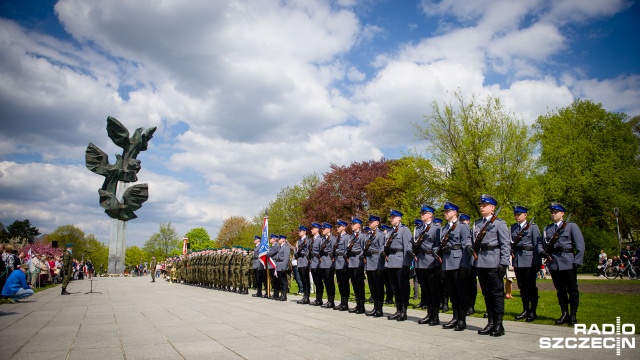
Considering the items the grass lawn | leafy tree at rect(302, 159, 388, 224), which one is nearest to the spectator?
the grass lawn

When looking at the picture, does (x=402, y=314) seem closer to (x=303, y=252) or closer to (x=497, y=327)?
(x=497, y=327)

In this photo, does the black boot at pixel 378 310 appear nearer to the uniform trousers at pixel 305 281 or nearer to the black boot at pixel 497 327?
the black boot at pixel 497 327

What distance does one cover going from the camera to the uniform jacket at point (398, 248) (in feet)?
31.5

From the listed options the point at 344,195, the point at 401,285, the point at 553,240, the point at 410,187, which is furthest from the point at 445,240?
the point at 344,195

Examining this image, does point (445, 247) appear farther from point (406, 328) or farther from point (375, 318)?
point (375, 318)

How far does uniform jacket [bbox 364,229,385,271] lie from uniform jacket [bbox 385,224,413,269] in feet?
1.61

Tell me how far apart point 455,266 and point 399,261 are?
173 centimetres

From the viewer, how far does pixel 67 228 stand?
9556 centimetres

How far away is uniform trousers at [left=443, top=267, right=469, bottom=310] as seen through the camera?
7.89m

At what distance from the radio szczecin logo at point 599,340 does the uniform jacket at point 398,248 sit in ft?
11.4

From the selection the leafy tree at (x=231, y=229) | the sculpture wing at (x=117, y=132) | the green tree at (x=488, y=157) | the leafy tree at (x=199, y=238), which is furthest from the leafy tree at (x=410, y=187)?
the leafy tree at (x=199, y=238)

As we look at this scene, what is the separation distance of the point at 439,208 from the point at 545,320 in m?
26.6

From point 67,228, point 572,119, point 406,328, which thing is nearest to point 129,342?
point 406,328

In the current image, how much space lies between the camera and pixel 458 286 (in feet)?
26.4
